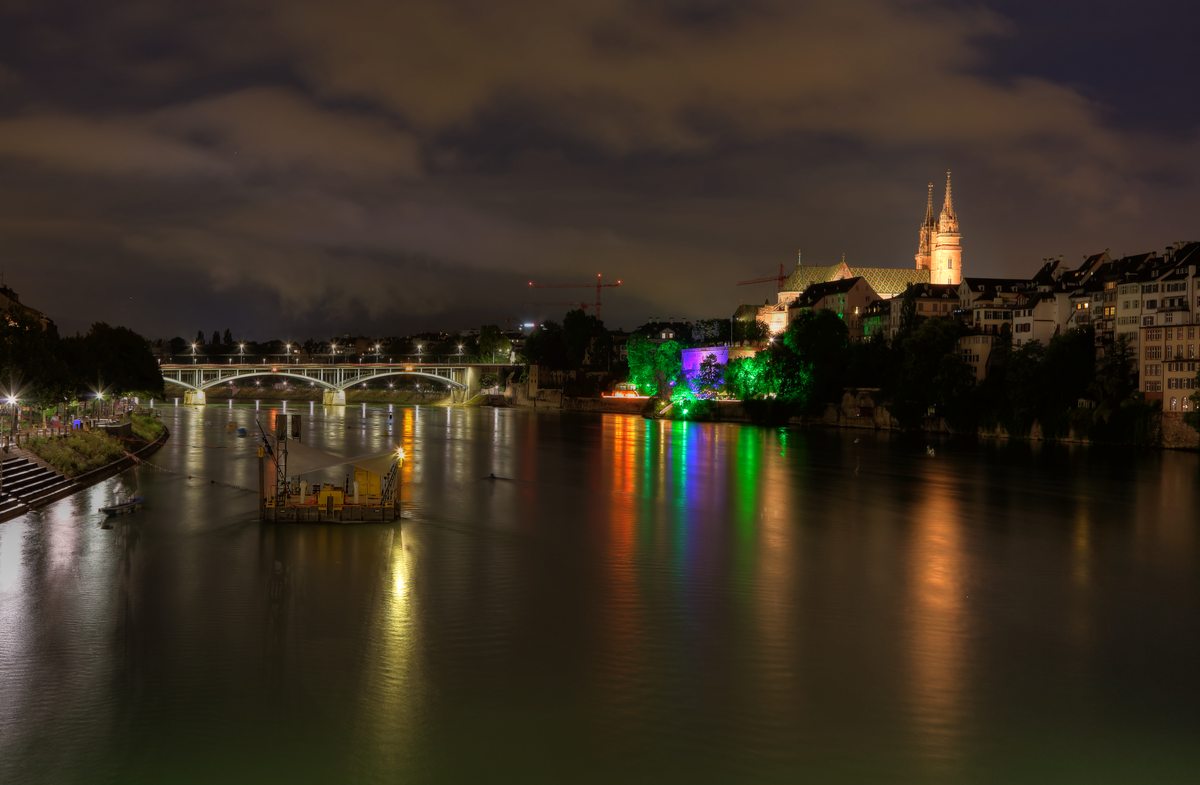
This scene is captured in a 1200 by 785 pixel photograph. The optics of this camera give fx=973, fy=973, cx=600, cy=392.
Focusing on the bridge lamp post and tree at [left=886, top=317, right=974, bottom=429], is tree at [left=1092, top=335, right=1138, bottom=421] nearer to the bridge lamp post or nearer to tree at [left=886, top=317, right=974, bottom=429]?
tree at [left=886, top=317, right=974, bottom=429]

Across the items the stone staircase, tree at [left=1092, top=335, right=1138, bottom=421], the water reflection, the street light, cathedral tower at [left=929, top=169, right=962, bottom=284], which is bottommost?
the water reflection

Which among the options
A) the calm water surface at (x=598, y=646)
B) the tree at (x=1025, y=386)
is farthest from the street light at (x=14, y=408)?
the tree at (x=1025, y=386)

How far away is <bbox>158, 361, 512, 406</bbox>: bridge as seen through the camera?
3802 inches

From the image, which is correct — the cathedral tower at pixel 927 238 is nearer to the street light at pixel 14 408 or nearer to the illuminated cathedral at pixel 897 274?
the illuminated cathedral at pixel 897 274

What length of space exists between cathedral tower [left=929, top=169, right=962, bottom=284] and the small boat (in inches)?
3749

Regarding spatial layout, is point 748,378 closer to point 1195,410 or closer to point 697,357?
point 697,357

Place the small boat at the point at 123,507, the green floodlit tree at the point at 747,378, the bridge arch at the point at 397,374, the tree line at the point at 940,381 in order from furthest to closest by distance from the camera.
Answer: the bridge arch at the point at 397,374 → the green floodlit tree at the point at 747,378 → the tree line at the point at 940,381 → the small boat at the point at 123,507

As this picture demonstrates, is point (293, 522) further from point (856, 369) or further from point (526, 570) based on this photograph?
point (856, 369)

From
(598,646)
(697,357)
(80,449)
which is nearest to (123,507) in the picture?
(80,449)

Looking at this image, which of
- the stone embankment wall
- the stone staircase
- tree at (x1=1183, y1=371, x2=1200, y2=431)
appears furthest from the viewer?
the stone embankment wall

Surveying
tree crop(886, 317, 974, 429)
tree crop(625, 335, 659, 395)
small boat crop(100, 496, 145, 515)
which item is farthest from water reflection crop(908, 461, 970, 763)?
tree crop(625, 335, 659, 395)

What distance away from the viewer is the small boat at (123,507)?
2528cm

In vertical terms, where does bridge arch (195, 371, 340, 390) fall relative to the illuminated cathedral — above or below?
below

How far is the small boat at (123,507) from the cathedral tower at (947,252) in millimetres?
95233
